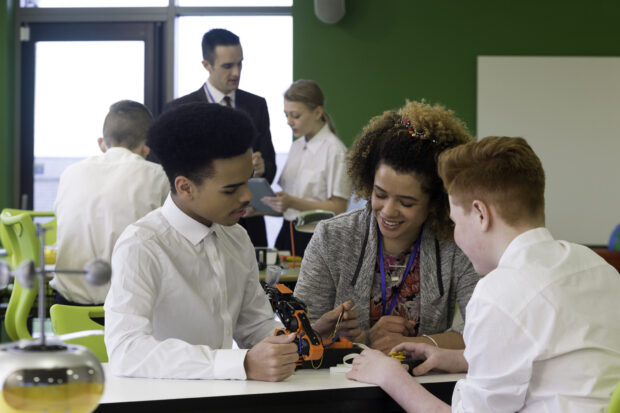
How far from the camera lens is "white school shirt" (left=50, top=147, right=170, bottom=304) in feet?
11.0

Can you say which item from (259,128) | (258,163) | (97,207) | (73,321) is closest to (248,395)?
(73,321)

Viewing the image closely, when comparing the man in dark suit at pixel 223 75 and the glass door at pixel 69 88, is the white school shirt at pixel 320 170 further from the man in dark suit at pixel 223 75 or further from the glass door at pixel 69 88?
the glass door at pixel 69 88

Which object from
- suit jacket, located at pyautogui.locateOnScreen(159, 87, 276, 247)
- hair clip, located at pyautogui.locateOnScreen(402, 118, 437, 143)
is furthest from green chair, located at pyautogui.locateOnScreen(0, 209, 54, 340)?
hair clip, located at pyautogui.locateOnScreen(402, 118, 437, 143)

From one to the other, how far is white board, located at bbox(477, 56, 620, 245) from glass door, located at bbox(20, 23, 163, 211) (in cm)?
320

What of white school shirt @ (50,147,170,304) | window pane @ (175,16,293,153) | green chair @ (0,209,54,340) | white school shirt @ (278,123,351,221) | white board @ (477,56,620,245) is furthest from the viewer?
window pane @ (175,16,293,153)

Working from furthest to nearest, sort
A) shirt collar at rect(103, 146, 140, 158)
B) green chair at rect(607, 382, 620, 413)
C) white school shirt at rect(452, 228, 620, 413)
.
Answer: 1. shirt collar at rect(103, 146, 140, 158)
2. white school shirt at rect(452, 228, 620, 413)
3. green chair at rect(607, 382, 620, 413)

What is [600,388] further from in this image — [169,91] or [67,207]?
[169,91]

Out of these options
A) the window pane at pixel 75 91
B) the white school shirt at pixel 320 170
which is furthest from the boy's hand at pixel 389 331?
the window pane at pixel 75 91

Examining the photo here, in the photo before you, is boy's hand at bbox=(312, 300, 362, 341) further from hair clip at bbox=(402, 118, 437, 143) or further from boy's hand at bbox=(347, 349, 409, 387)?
hair clip at bbox=(402, 118, 437, 143)

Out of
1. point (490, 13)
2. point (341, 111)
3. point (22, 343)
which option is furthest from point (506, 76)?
point (22, 343)

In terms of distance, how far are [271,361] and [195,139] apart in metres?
0.63

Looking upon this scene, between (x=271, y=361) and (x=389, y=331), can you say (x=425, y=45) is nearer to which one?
(x=389, y=331)

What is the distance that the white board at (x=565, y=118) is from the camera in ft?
23.4

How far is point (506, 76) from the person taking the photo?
7.12m
